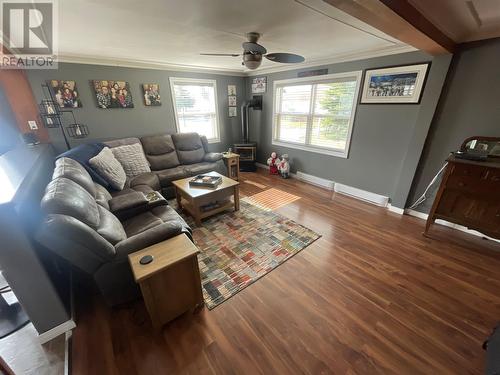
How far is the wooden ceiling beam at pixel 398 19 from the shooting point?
115cm

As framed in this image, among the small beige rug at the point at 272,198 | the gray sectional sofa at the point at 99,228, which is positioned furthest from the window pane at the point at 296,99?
the gray sectional sofa at the point at 99,228

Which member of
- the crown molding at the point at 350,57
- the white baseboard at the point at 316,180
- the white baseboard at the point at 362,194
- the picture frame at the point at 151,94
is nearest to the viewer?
the crown molding at the point at 350,57

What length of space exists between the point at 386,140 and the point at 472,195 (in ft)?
3.95

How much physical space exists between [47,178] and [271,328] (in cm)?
282

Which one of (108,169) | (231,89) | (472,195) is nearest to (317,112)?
(231,89)

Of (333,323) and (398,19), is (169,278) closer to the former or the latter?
(333,323)

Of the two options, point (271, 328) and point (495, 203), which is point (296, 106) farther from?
point (271, 328)

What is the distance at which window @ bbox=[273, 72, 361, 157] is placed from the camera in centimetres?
329

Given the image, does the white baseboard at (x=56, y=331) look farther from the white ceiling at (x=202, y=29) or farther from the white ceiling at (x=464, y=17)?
the white ceiling at (x=464, y=17)

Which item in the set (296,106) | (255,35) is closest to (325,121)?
(296,106)

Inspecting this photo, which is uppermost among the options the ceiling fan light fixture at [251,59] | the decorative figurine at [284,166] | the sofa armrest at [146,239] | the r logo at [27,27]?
the r logo at [27,27]

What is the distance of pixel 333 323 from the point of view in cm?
151

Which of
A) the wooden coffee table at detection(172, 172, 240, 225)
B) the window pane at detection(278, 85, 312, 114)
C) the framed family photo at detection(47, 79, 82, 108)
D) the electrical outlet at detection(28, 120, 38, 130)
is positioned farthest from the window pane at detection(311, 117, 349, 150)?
the electrical outlet at detection(28, 120, 38, 130)

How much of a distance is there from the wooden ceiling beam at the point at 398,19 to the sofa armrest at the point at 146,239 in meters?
1.74
